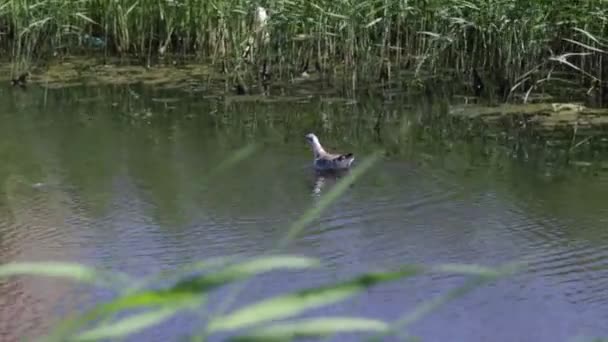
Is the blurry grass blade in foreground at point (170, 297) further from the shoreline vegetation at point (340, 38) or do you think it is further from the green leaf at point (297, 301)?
the shoreline vegetation at point (340, 38)

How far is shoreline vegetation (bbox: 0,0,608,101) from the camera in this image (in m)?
8.70

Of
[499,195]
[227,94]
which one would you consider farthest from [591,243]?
[227,94]

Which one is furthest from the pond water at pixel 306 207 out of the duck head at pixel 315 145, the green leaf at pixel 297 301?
the green leaf at pixel 297 301

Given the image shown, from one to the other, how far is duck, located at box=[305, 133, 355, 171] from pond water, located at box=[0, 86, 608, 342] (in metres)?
0.10

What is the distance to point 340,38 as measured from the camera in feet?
31.1

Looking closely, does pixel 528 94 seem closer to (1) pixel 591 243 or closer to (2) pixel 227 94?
(2) pixel 227 94

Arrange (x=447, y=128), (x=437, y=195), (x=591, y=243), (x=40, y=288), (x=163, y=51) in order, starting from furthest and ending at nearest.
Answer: (x=163, y=51), (x=447, y=128), (x=437, y=195), (x=591, y=243), (x=40, y=288)

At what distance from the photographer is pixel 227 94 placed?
9.48 metres

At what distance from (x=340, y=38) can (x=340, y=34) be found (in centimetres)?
15

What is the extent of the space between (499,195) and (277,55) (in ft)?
11.3

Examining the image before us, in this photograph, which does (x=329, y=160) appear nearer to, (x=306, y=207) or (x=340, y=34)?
(x=306, y=207)

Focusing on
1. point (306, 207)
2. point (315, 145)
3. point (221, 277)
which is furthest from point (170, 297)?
point (315, 145)

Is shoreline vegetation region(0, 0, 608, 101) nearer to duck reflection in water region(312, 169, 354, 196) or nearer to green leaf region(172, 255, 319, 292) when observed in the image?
duck reflection in water region(312, 169, 354, 196)

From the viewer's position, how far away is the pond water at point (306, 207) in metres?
4.91
